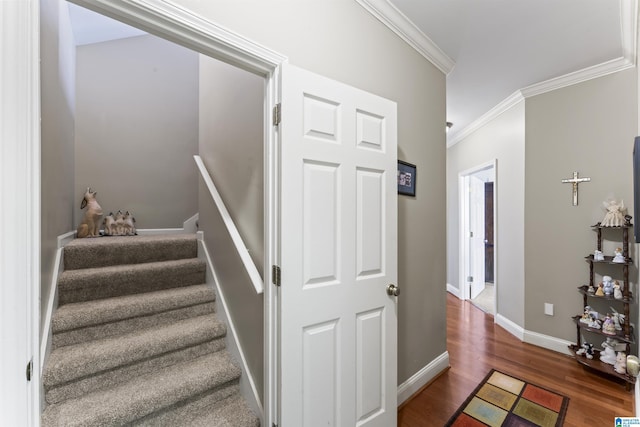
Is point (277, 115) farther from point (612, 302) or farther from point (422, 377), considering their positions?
point (612, 302)

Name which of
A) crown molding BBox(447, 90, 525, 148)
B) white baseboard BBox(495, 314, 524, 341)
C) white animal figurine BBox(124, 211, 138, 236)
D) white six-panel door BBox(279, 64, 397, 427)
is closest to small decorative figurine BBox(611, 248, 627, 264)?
white baseboard BBox(495, 314, 524, 341)

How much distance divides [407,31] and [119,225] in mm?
3180

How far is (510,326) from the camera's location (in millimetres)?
3154

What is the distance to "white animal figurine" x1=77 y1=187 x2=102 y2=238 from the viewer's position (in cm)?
262

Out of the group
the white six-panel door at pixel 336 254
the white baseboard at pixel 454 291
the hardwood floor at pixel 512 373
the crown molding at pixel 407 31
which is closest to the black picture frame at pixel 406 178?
the white six-panel door at pixel 336 254

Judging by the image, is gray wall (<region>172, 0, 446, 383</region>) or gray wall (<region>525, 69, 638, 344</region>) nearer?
gray wall (<region>172, 0, 446, 383</region>)

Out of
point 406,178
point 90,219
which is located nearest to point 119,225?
point 90,219

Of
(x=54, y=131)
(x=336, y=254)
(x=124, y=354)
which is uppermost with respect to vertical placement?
(x=54, y=131)

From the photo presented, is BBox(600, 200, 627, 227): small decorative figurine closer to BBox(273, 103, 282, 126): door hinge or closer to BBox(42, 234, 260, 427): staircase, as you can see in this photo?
BBox(273, 103, 282, 126): door hinge

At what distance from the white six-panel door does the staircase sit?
0.58 meters

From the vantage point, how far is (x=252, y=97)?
1.77 metres

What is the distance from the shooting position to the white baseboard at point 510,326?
9.78 feet

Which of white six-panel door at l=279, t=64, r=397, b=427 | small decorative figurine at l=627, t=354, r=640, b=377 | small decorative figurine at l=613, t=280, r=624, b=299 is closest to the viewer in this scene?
small decorative figurine at l=627, t=354, r=640, b=377
